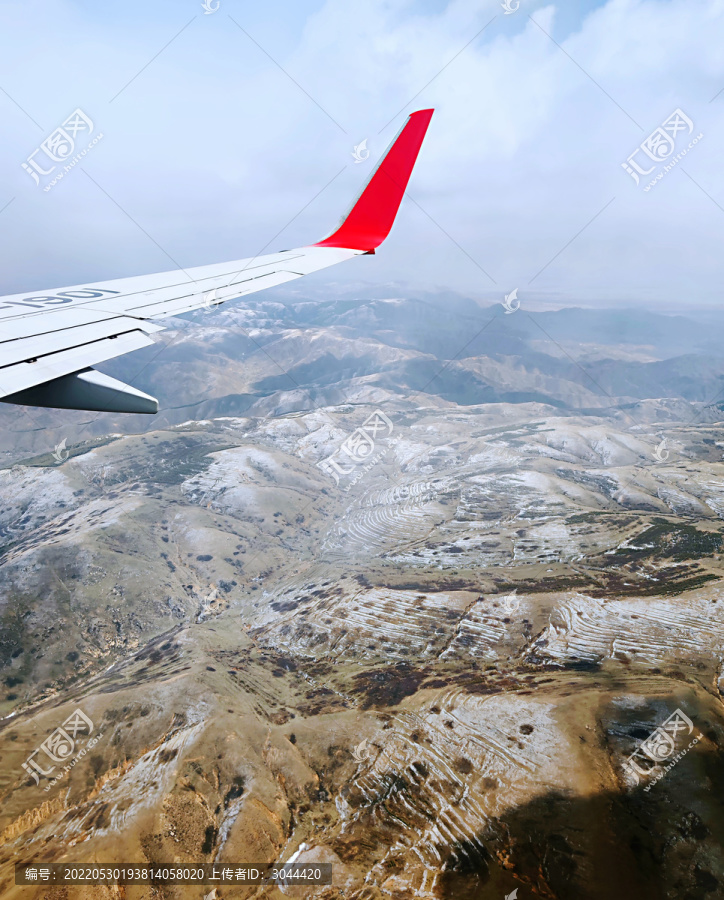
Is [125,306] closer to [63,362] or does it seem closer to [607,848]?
[63,362]

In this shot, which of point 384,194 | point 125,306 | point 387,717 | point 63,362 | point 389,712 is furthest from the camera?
point 389,712

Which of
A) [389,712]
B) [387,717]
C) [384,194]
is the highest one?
[384,194]

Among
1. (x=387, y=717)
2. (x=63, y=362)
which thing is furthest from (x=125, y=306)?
(x=387, y=717)

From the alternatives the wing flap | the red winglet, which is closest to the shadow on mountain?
the red winglet

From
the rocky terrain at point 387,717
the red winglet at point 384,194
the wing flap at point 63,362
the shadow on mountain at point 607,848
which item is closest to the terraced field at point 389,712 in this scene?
the shadow on mountain at point 607,848

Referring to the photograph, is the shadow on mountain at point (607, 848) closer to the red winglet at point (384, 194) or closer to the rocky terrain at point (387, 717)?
the rocky terrain at point (387, 717)
